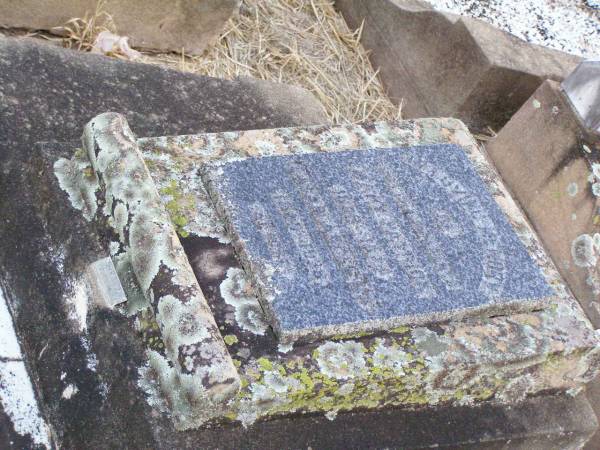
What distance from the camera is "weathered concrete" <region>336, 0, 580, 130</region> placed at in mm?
2449

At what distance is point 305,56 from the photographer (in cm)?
281

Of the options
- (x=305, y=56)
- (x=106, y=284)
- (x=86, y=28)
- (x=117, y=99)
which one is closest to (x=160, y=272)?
(x=106, y=284)

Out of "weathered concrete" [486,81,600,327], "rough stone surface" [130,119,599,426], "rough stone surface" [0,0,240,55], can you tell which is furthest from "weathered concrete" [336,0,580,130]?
"rough stone surface" [130,119,599,426]

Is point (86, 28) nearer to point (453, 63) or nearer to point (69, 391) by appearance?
point (453, 63)

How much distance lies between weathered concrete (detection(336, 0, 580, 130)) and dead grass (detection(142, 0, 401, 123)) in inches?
3.2

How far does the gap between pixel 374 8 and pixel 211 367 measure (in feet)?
6.19

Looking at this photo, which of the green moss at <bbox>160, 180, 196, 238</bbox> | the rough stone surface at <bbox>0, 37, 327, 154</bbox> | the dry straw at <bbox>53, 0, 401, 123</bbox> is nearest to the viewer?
the green moss at <bbox>160, 180, 196, 238</bbox>

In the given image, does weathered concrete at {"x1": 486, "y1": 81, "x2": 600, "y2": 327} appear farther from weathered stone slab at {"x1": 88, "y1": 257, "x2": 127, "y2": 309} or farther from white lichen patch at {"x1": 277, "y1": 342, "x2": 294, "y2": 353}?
weathered stone slab at {"x1": 88, "y1": 257, "x2": 127, "y2": 309}

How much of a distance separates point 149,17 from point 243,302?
4.13 ft

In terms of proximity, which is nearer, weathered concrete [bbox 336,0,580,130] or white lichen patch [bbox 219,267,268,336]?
white lichen patch [bbox 219,267,268,336]

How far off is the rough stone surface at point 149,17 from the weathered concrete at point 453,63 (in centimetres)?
60

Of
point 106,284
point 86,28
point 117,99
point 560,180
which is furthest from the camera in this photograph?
point 86,28

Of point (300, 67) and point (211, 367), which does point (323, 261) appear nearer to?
point (211, 367)

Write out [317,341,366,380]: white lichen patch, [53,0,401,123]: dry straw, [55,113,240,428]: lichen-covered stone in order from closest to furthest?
1. [55,113,240,428]: lichen-covered stone
2. [317,341,366,380]: white lichen patch
3. [53,0,401,123]: dry straw
